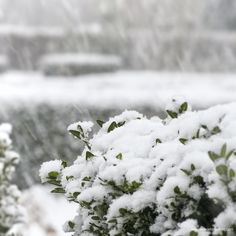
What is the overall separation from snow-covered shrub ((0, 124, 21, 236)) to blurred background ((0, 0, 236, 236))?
60.2 inches

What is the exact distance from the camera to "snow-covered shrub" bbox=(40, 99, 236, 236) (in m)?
1.86

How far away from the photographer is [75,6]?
39.6m

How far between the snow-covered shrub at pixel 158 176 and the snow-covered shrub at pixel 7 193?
2.41m

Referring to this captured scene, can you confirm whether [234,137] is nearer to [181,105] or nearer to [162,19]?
[181,105]

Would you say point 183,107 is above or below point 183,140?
above

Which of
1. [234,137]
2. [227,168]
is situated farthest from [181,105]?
[227,168]

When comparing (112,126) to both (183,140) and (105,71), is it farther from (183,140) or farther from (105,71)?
(105,71)

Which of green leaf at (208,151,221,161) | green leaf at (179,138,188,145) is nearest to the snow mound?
green leaf at (179,138,188,145)

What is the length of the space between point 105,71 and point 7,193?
11.8 m

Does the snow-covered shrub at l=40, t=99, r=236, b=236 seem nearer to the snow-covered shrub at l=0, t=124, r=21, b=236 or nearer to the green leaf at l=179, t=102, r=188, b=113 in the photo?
the green leaf at l=179, t=102, r=188, b=113

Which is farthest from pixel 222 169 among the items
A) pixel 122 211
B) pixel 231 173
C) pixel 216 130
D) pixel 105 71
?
pixel 105 71

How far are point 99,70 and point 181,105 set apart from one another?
14199 millimetres

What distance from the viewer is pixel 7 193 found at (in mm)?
4980

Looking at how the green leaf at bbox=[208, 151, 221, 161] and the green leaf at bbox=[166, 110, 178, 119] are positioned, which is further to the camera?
the green leaf at bbox=[166, 110, 178, 119]
